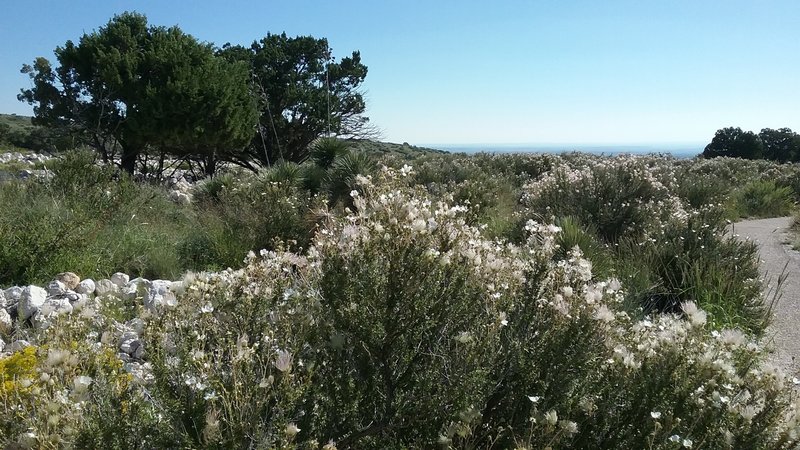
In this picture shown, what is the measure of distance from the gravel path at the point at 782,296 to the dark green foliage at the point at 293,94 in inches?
707

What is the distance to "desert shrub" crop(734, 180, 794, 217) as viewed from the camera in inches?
635

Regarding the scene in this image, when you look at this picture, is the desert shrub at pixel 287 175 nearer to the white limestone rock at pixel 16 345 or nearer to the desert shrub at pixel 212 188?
the desert shrub at pixel 212 188

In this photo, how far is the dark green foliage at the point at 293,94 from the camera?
996 inches

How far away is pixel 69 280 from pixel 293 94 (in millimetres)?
19585

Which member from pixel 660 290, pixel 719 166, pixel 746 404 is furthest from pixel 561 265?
pixel 719 166

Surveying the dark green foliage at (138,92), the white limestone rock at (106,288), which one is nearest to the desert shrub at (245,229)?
the white limestone rock at (106,288)

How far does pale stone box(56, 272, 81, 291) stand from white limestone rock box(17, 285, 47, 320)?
446 millimetres

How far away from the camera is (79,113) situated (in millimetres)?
19938

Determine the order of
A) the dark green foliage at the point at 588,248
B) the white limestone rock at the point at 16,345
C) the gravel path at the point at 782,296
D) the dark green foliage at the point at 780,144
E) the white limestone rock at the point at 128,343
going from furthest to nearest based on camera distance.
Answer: the dark green foliage at the point at 780,144 → the dark green foliage at the point at 588,248 → the gravel path at the point at 782,296 → the white limestone rock at the point at 128,343 → the white limestone rock at the point at 16,345

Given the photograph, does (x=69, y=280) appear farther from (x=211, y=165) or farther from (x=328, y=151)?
(x=211, y=165)

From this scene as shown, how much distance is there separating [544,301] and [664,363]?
1.82 ft

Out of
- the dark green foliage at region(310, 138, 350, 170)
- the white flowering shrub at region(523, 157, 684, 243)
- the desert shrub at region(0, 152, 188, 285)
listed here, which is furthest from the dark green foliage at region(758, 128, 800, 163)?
the desert shrub at region(0, 152, 188, 285)

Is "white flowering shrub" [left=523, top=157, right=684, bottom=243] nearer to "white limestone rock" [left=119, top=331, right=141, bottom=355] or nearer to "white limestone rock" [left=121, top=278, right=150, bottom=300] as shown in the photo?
"white limestone rock" [left=121, top=278, right=150, bottom=300]

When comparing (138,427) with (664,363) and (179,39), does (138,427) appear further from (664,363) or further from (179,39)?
(179,39)
